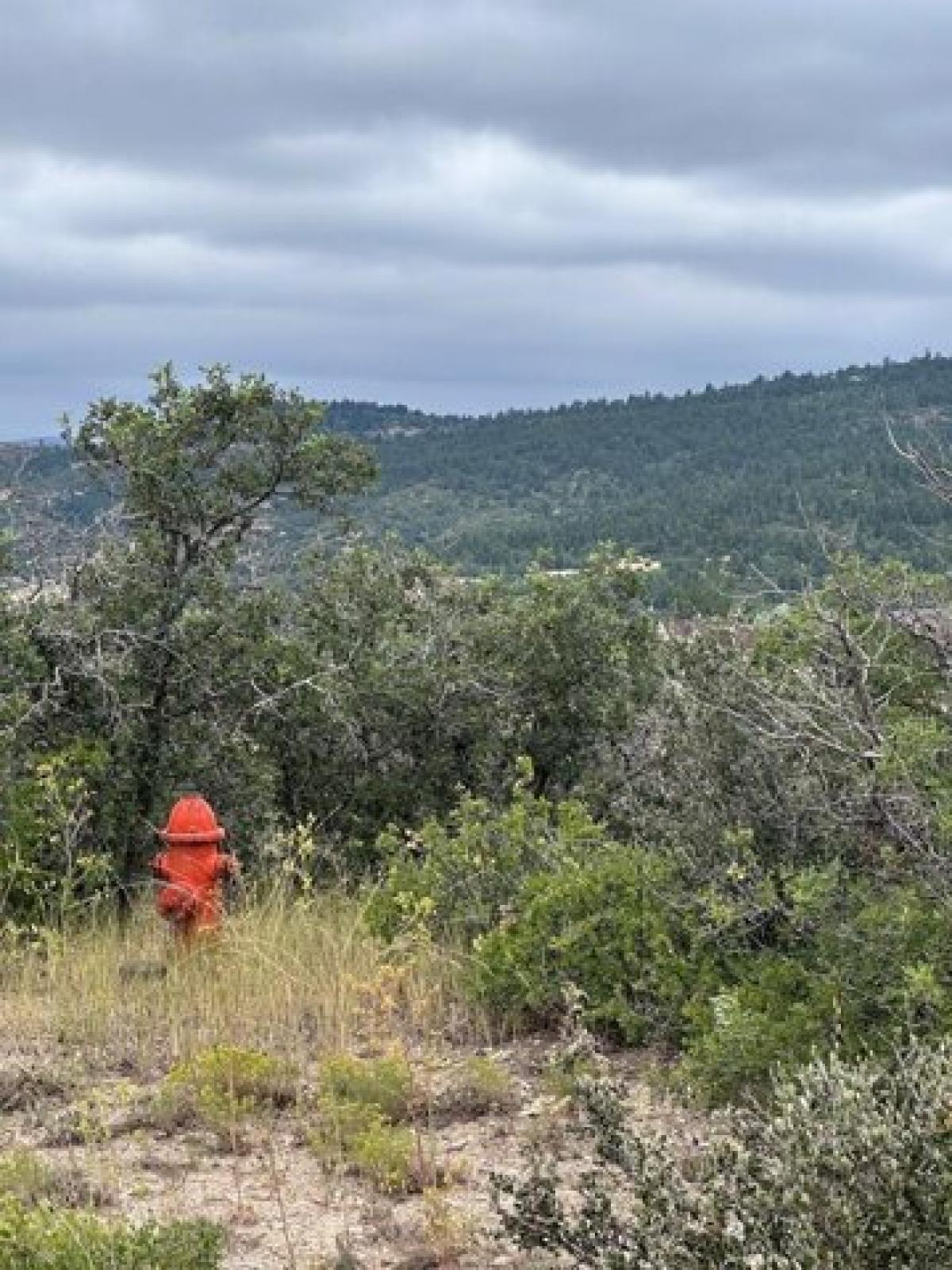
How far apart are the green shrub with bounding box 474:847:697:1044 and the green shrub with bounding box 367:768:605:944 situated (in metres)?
0.40

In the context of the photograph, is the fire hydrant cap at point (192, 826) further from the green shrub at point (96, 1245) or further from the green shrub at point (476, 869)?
the green shrub at point (96, 1245)

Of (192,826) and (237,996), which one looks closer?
(237,996)

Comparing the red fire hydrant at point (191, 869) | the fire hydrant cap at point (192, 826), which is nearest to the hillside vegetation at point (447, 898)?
the red fire hydrant at point (191, 869)

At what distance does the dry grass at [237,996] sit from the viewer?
6.04m

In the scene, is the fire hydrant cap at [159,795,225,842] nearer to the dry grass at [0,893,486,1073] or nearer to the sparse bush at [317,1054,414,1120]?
the dry grass at [0,893,486,1073]

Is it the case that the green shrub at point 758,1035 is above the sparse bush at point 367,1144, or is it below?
above

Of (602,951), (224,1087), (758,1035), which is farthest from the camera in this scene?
(602,951)

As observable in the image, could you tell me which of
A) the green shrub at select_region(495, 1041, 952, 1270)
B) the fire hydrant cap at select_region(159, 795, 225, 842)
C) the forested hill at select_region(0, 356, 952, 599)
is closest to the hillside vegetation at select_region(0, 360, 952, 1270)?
the green shrub at select_region(495, 1041, 952, 1270)

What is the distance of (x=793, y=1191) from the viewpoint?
123 inches

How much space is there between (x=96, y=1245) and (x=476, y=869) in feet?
11.2

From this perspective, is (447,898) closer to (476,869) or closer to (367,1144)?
(476,869)

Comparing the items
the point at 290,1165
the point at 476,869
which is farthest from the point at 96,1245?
the point at 476,869

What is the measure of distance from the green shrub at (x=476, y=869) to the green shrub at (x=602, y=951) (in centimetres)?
40

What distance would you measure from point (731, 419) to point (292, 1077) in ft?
273
